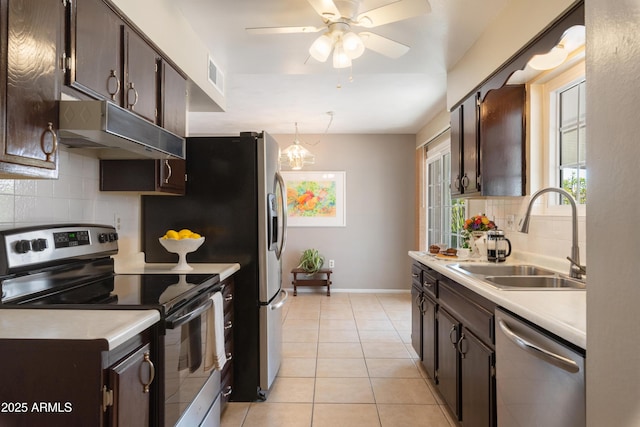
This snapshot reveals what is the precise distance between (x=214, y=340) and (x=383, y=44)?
1.87 m

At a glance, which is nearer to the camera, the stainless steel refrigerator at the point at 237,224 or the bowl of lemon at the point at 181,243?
the bowl of lemon at the point at 181,243

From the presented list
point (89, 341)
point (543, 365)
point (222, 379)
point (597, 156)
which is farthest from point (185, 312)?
point (597, 156)

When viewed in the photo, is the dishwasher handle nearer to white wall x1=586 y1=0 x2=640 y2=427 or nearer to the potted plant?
white wall x1=586 y1=0 x2=640 y2=427

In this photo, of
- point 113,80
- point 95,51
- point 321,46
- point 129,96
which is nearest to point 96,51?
point 95,51

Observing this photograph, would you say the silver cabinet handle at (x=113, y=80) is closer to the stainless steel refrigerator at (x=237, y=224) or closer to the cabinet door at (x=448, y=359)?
the stainless steel refrigerator at (x=237, y=224)

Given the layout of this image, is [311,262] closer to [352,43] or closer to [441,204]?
[441,204]

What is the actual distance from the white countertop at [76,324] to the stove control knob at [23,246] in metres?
0.26

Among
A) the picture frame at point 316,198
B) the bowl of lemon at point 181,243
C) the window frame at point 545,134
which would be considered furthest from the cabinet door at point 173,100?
the picture frame at point 316,198

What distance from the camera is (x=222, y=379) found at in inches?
88.4

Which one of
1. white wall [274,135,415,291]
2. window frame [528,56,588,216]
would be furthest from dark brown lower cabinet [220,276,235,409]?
white wall [274,135,415,291]

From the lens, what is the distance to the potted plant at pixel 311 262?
577 centimetres

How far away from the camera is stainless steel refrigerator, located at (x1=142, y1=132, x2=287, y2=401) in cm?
252

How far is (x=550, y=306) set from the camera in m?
1.33

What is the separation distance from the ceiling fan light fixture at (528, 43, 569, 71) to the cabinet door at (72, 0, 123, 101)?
6.76 feet
